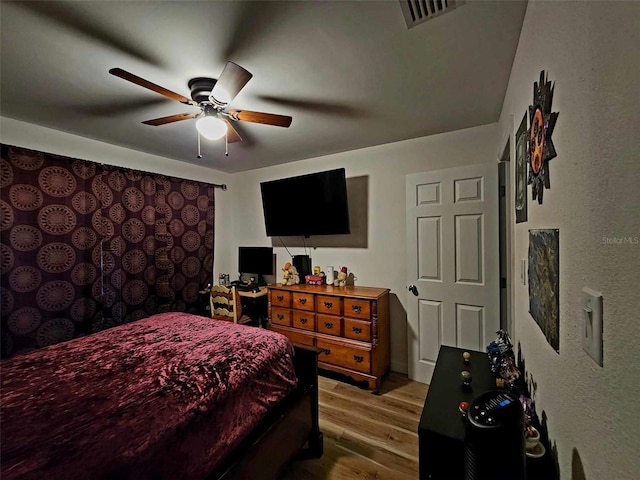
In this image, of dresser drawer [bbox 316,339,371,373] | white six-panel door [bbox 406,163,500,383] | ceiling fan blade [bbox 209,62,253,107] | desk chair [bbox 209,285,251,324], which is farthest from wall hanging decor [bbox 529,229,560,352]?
desk chair [bbox 209,285,251,324]

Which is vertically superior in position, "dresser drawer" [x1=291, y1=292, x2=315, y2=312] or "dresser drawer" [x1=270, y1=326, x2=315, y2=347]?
"dresser drawer" [x1=291, y1=292, x2=315, y2=312]

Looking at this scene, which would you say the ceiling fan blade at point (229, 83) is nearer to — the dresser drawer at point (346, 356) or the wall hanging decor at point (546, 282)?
the wall hanging decor at point (546, 282)

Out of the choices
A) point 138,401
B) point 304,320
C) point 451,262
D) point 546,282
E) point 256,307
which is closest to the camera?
point 546,282

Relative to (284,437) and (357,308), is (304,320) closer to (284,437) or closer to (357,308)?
(357,308)

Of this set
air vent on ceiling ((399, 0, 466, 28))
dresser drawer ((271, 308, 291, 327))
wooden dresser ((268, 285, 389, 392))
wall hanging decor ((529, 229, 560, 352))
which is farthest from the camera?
dresser drawer ((271, 308, 291, 327))

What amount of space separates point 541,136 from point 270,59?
4.63 ft

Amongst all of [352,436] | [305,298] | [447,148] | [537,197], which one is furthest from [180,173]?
[537,197]

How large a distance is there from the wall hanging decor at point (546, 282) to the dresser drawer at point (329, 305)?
1.78 meters

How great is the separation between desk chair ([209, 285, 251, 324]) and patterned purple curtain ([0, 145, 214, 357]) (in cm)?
63

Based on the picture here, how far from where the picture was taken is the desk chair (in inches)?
115

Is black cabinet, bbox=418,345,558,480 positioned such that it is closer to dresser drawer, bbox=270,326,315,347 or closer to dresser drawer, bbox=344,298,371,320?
dresser drawer, bbox=344,298,371,320

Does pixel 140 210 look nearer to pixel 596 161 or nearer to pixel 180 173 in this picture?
pixel 180 173

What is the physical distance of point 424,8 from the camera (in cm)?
120

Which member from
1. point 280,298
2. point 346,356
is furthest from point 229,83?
point 346,356
